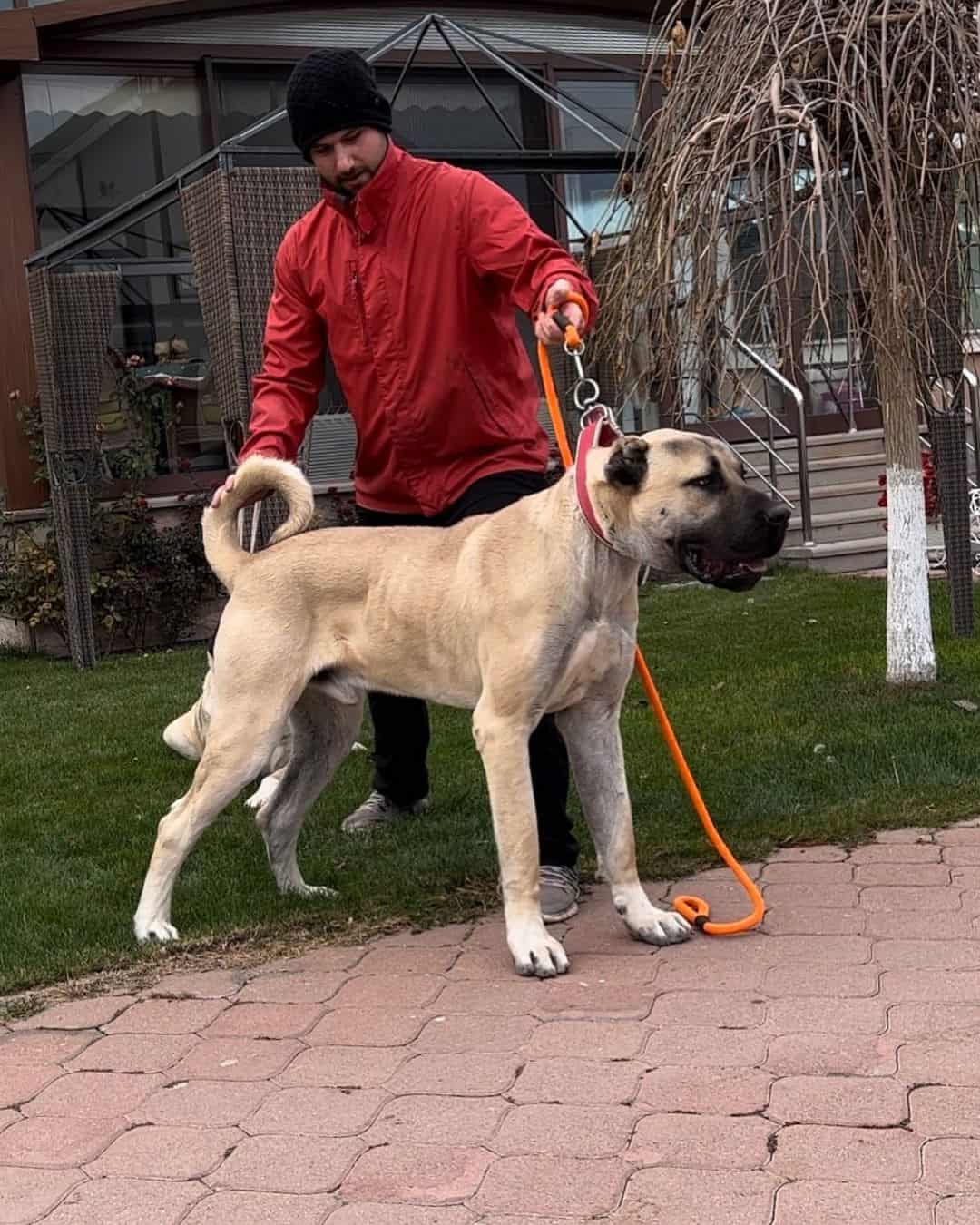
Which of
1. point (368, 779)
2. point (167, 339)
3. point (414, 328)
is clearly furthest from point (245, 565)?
point (167, 339)

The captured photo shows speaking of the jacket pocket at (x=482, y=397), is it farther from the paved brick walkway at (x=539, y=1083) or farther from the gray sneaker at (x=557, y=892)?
the paved brick walkway at (x=539, y=1083)

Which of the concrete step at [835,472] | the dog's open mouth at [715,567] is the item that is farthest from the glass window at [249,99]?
the dog's open mouth at [715,567]

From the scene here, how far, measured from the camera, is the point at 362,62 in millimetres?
4113

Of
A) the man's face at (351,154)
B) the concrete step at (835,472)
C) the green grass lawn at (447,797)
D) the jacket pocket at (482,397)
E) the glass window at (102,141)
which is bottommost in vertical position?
the green grass lawn at (447,797)

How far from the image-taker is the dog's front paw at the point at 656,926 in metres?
3.81

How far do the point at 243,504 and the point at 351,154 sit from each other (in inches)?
39.7

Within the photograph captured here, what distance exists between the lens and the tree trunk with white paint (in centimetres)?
615

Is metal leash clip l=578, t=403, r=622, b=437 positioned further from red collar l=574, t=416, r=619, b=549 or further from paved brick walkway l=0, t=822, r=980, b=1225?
paved brick walkway l=0, t=822, r=980, b=1225

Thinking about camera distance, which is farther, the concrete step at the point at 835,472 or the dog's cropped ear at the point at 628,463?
the concrete step at the point at 835,472

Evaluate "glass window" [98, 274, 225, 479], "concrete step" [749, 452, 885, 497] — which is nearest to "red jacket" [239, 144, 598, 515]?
"glass window" [98, 274, 225, 479]

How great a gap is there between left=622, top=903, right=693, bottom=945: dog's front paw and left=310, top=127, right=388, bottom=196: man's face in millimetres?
2135

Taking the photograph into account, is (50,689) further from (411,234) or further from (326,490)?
(411,234)

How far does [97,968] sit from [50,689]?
5.47 meters

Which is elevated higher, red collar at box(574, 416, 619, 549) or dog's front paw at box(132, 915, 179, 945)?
red collar at box(574, 416, 619, 549)
